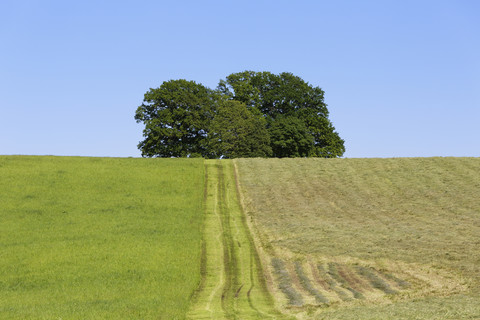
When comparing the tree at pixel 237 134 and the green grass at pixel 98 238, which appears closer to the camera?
the green grass at pixel 98 238

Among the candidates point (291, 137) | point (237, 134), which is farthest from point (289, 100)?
point (237, 134)

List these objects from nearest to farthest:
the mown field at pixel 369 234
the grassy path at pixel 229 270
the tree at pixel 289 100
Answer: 1. the grassy path at pixel 229 270
2. the mown field at pixel 369 234
3. the tree at pixel 289 100

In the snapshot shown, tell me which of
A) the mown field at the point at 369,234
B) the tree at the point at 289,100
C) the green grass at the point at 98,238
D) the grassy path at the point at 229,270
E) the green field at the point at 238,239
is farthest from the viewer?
the tree at the point at 289,100

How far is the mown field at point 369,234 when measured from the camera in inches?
803

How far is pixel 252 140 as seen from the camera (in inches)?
3027

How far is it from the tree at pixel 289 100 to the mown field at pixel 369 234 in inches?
1117

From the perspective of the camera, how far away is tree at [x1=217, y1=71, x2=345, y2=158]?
286 ft

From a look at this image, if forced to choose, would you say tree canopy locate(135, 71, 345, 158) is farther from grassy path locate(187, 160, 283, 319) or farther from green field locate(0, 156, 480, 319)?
grassy path locate(187, 160, 283, 319)

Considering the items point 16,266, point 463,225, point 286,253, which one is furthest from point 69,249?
point 463,225

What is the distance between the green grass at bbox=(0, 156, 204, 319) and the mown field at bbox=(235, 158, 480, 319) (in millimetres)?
4651

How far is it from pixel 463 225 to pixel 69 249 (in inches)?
935

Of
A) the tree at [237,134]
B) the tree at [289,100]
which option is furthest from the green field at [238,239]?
the tree at [289,100]

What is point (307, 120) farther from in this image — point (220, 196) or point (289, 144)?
point (220, 196)

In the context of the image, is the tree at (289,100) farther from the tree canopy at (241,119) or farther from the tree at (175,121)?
the tree at (175,121)
